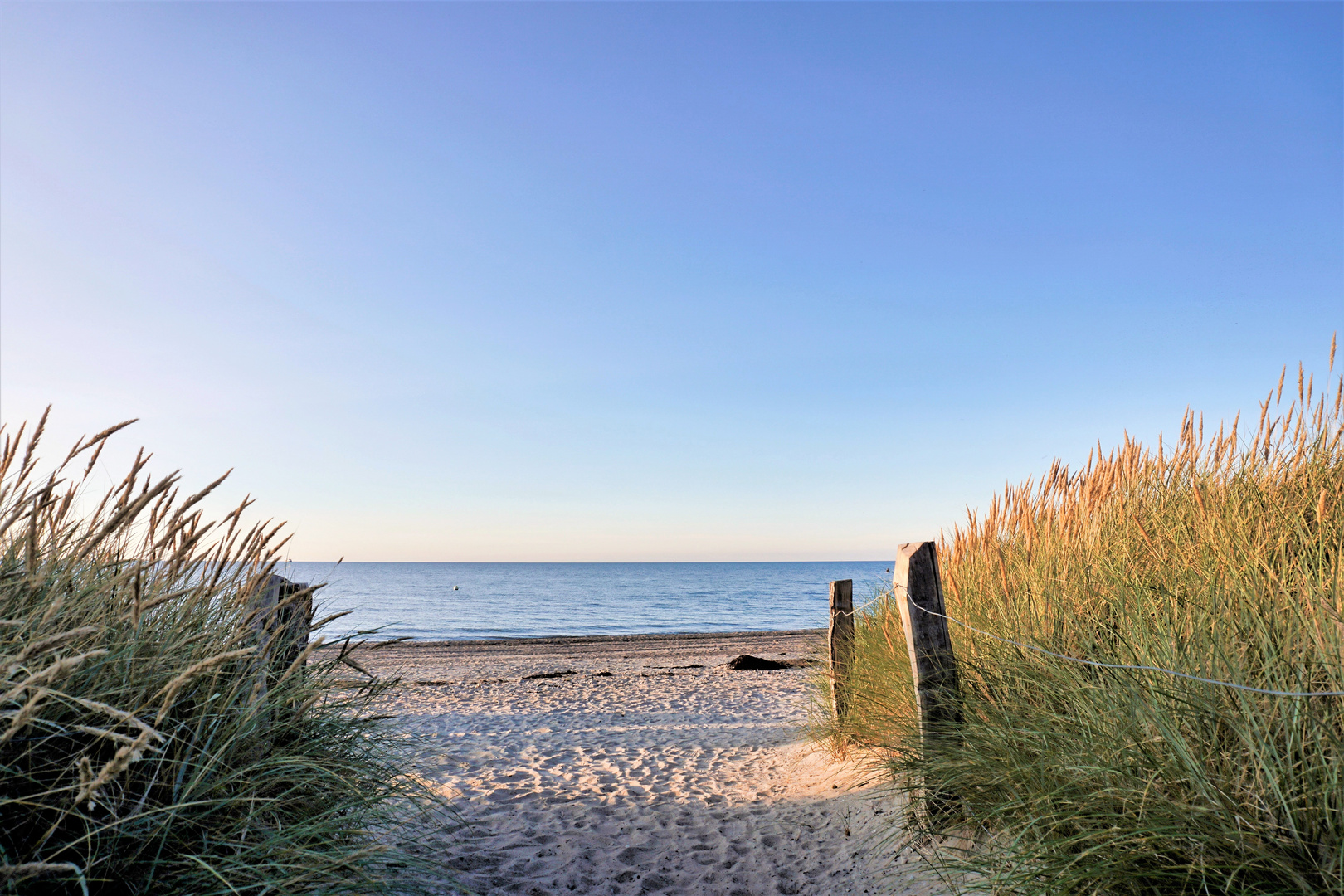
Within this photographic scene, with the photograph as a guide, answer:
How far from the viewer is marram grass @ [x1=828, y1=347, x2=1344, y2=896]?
2.14 meters

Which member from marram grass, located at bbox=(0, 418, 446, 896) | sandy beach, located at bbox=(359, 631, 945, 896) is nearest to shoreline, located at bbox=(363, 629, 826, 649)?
sandy beach, located at bbox=(359, 631, 945, 896)

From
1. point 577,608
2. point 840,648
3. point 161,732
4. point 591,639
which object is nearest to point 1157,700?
point 161,732

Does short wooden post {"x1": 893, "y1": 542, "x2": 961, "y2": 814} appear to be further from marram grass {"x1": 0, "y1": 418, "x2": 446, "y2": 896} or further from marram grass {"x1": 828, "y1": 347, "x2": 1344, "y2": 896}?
marram grass {"x1": 0, "y1": 418, "x2": 446, "y2": 896}

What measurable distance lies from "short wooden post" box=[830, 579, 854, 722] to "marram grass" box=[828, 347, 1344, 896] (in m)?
0.80

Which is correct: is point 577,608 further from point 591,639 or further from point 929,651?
point 929,651

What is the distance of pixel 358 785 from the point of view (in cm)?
301

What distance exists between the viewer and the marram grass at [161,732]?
6.41ft

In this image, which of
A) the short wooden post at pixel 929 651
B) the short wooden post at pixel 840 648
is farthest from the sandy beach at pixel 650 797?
the short wooden post at pixel 929 651

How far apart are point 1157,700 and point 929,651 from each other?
56.0 inches

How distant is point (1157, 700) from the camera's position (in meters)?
2.45

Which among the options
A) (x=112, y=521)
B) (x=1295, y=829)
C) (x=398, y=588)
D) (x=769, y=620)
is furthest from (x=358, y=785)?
(x=398, y=588)

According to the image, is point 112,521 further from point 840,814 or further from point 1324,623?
point 840,814

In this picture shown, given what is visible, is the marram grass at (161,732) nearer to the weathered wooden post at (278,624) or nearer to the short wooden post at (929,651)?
the weathered wooden post at (278,624)

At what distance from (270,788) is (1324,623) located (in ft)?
11.7
